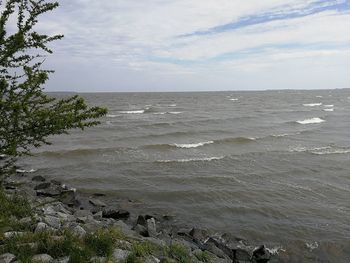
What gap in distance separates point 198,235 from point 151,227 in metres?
1.51

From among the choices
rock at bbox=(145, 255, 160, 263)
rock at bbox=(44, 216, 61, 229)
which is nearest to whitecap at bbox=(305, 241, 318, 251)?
rock at bbox=(145, 255, 160, 263)

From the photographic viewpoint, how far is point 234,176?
1983 cm

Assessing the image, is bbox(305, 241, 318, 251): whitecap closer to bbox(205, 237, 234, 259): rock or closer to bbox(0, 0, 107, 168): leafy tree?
bbox(205, 237, 234, 259): rock

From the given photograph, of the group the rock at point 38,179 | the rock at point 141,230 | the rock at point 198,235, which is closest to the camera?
the rock at point 141,230

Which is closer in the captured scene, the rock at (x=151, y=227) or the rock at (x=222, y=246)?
the rock at (x=222, y=246)

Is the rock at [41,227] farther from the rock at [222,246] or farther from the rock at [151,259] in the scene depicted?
the rock at [222,246]

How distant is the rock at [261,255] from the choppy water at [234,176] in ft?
3.27

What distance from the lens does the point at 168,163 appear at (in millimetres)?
22844

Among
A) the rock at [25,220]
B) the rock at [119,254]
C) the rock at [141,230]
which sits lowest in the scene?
the rock at [141,230]

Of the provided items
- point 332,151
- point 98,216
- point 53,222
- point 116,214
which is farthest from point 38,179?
point 332,151

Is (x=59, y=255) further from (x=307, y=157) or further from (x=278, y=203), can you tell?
(x=307, y=157)

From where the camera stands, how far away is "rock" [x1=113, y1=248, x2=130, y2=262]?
267 inches

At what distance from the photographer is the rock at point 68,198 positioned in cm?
1459

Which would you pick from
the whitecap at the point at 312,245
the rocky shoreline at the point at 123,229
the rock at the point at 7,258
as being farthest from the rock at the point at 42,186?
the whitecap at the point at 312,245
